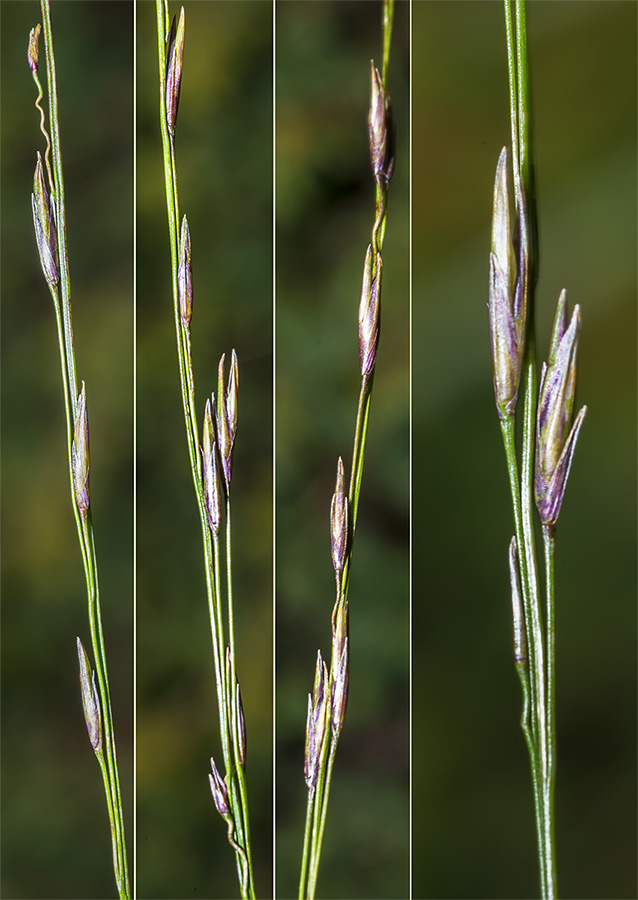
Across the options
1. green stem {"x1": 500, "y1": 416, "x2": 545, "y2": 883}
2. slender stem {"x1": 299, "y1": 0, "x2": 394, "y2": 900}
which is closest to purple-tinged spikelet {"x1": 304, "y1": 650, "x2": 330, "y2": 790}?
slender stem {"x1": 299, "y1": 0, "x2": 394, "y2": 900}

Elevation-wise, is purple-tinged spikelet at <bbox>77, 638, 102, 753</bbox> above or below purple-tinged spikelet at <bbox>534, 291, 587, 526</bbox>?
below

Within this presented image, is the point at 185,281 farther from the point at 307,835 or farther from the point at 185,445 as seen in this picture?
the point at 307,835

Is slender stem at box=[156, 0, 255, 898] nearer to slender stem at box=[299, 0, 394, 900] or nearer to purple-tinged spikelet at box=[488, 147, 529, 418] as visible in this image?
slender stem at box=[299, 0, 394, 900]

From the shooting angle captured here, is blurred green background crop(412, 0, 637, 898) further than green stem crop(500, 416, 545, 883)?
Yes

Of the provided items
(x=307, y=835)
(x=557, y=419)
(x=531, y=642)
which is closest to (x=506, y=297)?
(x=557, y=419)

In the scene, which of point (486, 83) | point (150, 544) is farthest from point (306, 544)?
point (486, 83)

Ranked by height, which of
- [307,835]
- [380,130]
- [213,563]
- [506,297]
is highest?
[380,130]
